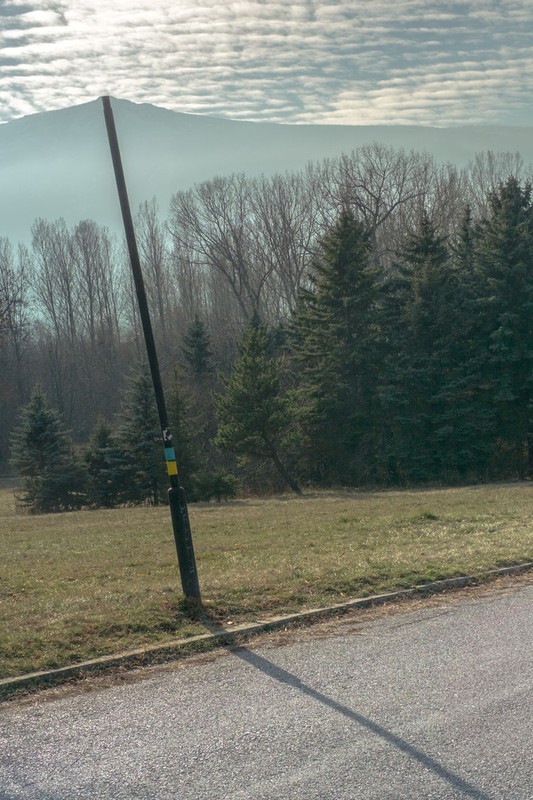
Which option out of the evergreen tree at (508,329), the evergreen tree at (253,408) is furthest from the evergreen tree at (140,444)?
the evergreen tree at (508,329)

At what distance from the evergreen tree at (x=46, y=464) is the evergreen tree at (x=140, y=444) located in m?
2.67

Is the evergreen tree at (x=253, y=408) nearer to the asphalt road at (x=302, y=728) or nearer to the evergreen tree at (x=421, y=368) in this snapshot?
the evergreen tree at (x=421, y=368)

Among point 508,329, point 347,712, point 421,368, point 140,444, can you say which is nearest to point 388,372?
point 421,368

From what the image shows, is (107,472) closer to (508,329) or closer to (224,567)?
(508,329)

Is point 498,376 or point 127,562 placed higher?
point 498,376

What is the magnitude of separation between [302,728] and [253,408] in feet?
95.0

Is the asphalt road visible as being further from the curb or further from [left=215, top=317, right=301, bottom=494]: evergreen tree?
[left=215, top=317, right=301, bottom=494]: evergreen tree

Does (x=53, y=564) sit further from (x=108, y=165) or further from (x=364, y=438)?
(x=364, y=438)

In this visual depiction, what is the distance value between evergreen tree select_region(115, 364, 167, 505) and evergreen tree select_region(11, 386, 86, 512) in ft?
8.77

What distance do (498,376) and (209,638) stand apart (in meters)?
30.9

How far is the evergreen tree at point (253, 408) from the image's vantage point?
110ft

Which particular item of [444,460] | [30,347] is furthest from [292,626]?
[30,347]

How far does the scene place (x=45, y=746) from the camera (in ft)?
→ 15.4

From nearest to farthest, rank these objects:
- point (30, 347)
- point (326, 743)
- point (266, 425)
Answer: point (326, 743) < point (266, 425) < point (30, 347)
